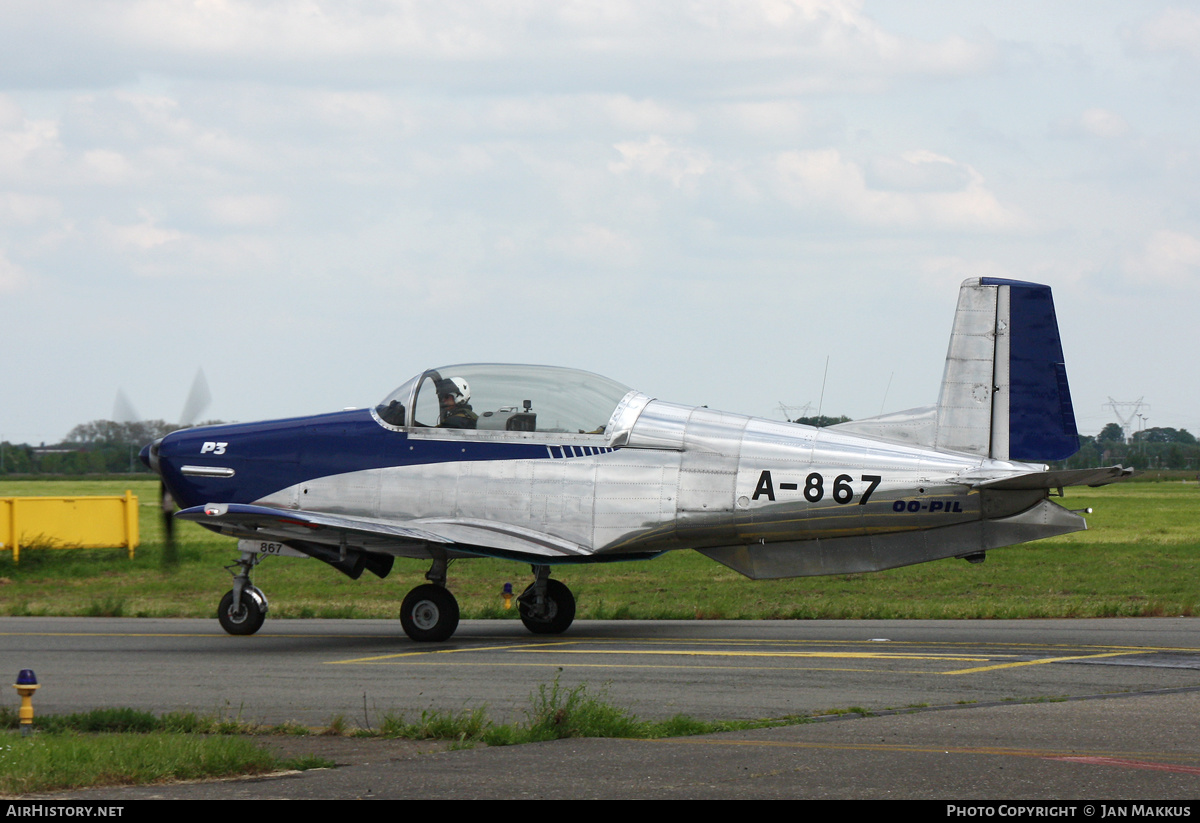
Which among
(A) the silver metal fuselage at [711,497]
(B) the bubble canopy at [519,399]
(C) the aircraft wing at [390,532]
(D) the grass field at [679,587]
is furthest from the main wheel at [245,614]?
(D) the grass field at [679,587]

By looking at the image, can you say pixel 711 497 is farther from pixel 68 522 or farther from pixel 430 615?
pixel 68 522

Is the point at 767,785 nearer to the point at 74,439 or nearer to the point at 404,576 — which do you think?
the point at 74,439

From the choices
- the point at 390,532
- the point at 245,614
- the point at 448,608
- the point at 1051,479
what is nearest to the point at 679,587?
the point at 448,608

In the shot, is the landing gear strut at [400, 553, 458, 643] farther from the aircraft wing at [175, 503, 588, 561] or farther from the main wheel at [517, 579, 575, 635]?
the main wheel at [517, 579, 575, 635]

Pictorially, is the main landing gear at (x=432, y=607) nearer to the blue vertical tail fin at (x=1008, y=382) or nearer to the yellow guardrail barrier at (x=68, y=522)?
the blue vertical tail fin at (x=1008, y=382)

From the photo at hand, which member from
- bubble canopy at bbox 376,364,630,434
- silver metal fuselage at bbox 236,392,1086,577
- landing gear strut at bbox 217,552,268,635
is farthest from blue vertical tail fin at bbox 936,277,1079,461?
landing gear strut at bbox 217,552,268,635

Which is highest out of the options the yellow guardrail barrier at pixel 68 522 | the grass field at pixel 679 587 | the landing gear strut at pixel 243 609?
the yellow guardrail barrier at pixel 68 522

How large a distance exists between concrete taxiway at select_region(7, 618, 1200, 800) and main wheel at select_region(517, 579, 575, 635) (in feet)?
0.78

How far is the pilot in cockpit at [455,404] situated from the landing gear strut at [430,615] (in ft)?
5.29

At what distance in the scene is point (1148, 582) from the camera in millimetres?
25516

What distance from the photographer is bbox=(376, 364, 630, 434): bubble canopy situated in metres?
16.0

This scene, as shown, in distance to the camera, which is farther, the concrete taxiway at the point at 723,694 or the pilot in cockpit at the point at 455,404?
the pilot in cockpit at the point at 455,404

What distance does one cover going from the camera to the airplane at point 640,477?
15000 mm
